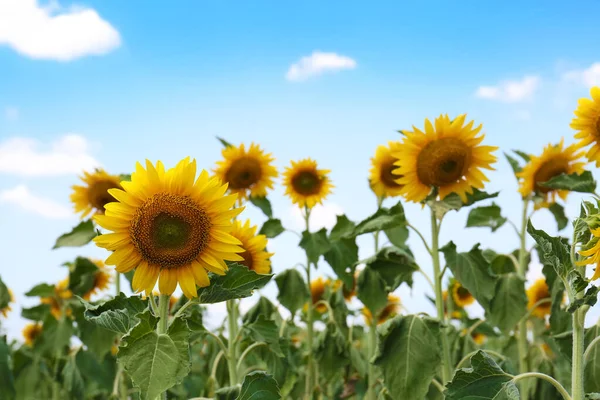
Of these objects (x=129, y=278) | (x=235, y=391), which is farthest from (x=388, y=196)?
(x=235, y=391)

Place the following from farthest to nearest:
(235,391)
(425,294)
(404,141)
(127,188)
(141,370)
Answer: (425,294)
(404,141)
(235,391)
(127,188)
(141,370)

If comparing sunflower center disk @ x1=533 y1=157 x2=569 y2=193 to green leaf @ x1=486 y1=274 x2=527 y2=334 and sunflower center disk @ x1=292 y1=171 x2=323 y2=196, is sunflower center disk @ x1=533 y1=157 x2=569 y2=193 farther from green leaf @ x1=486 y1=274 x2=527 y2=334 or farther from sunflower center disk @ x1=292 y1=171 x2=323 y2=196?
sunflower center disk @ x1=292 y1=171 x2=323 y2=196

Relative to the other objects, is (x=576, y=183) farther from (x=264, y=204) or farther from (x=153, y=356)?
(x=153, y=356)

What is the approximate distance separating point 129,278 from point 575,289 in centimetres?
191

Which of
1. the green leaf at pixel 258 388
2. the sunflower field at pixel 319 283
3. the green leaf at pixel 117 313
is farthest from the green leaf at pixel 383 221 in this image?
the green leaf at pixel 117 313

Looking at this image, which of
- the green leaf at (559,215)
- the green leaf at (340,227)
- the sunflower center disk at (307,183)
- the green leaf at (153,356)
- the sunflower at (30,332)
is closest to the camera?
the green leaf at (153,356)

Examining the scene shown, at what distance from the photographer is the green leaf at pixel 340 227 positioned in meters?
3.73

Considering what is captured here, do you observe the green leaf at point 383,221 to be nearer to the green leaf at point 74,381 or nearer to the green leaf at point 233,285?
the green leaf at point 233,285

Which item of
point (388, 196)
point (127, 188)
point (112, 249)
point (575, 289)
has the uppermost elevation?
point (388, 196)

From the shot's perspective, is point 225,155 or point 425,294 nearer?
point 225,155

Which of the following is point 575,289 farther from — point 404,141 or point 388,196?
point 388,196

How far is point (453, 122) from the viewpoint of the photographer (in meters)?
3.36

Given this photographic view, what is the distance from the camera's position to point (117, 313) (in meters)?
2.19

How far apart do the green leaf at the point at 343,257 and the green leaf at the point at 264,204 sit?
59cm
